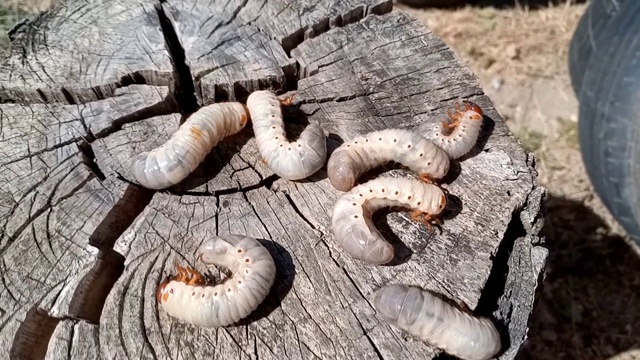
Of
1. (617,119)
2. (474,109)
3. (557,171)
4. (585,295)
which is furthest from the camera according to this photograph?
(557,171)

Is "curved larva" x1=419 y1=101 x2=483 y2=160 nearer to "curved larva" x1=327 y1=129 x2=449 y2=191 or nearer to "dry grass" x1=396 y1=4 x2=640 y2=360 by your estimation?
"curved larva" x1=327 y1=129 x2=449 y2=191

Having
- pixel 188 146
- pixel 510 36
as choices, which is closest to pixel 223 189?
pixel 188 146

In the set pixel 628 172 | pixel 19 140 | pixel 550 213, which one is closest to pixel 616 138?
pixel 628 172

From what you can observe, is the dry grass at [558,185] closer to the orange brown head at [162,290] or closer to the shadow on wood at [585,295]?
the shadow on wood at [585,295]

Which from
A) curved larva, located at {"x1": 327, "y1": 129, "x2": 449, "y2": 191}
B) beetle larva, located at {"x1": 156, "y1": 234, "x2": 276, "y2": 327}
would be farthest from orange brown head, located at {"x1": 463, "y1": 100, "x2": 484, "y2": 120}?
beetle larva, located at {"x1": 156, "y1": 234, "x2": 276, "y2": 327}

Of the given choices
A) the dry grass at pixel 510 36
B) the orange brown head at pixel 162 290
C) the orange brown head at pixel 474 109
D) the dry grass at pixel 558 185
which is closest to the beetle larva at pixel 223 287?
the orange brown head at pixel 162 290

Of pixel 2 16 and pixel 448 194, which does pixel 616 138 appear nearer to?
pixel 448 194

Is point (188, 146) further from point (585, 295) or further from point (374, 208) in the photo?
point (585, 295)
